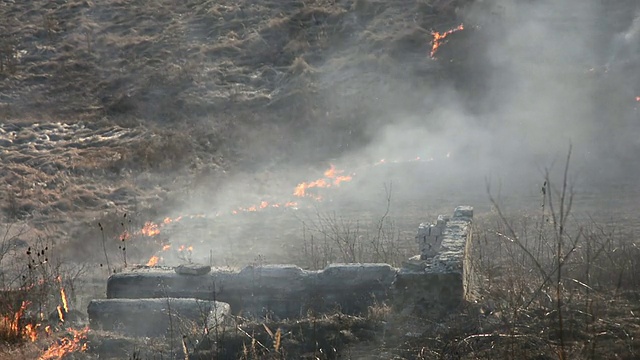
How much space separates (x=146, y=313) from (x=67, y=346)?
1045 millimetres

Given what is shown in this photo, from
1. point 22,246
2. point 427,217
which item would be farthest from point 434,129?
point 22,246

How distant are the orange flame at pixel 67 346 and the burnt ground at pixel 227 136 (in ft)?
0.96

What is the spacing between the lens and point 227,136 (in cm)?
2111

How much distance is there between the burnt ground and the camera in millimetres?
14289

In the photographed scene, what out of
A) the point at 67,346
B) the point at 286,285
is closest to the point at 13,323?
the point at 67,346

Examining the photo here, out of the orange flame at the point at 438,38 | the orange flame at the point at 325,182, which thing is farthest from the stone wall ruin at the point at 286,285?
the orange flame at the point at 438,38

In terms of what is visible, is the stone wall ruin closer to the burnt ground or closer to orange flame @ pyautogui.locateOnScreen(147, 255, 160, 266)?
the burnt ground

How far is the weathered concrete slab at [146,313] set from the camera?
9.64 meters

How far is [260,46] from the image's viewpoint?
25.9 m

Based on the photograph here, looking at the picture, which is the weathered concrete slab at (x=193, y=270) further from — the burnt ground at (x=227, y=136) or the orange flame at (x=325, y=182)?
the orange flame at (x=325, y=182)

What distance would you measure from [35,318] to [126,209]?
7315mm

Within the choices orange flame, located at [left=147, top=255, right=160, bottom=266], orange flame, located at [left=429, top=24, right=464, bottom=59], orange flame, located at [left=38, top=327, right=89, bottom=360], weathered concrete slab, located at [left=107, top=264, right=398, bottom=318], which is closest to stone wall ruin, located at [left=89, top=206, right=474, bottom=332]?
weathered concrete slab, located at [left=107, top=264, right=398, bottom=318]

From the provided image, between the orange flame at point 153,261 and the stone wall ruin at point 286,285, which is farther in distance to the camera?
the orange flame at point 153,261

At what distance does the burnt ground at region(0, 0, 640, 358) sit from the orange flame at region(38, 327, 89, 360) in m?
0.29
